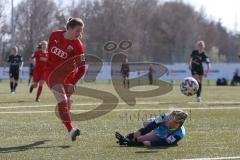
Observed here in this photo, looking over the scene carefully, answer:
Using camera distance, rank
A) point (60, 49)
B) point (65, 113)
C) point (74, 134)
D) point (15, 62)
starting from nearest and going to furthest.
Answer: point (74, 134)
point (65, 113)
point (60, 49)
point (15, 62)

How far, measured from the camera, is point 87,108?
56.9ft

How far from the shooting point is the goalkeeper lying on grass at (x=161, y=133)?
9.70 m

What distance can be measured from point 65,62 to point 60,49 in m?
0.26

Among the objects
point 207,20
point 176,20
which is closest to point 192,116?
point 176,20

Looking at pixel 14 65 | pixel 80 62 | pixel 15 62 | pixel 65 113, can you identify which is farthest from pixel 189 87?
pixel 14 65

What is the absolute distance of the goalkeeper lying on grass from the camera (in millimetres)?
9695

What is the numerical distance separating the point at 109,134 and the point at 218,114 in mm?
5152

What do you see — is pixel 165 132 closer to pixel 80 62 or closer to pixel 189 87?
pixel 80 62

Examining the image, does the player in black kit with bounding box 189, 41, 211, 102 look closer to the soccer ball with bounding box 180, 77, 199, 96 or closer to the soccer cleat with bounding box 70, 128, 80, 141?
the soccer ball with bounding box 180, 77, 199, 96

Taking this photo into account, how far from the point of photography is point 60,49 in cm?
1048

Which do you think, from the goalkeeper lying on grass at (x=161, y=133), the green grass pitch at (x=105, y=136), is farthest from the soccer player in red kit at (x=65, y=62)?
the goalkeeper lying on grass at (x=161, y=133)

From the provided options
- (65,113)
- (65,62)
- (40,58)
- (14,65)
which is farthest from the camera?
(14,65)

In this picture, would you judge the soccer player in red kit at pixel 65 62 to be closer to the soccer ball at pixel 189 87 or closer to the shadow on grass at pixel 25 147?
the shadow on grass at pixel 25 147

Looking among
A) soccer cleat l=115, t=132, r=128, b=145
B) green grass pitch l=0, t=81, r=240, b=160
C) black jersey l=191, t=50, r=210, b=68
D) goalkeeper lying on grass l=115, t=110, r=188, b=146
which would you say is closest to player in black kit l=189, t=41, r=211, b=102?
black jersey l=191, t=50, r=210, b=68
